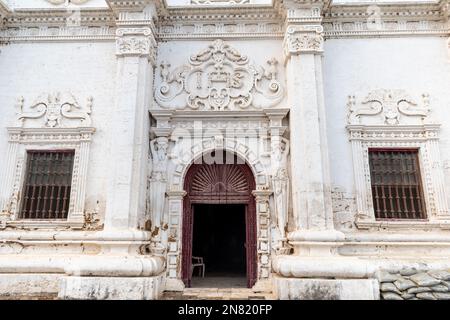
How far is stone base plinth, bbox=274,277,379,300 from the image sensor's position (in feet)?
20.2

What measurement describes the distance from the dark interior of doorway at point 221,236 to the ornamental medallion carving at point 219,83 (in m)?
5.97

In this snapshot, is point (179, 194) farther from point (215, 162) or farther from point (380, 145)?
point (380, 145)

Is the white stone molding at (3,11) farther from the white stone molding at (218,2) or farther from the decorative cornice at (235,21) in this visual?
the white stone molding at (218,2)

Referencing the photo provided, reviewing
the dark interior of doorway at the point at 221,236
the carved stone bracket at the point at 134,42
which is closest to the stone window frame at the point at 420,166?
the carved stone bracket at the point at 134,42

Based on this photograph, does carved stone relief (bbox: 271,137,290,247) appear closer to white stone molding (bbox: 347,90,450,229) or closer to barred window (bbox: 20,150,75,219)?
white stone molding (bbox: 347,90,450,229)

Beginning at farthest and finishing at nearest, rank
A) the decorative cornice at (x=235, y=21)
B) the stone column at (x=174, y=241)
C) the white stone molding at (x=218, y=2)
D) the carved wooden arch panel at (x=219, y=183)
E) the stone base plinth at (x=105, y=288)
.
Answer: the white stone molding at (x=218, y=2)
the decorative cornice at (x=235, y=21)
the carved wooden arch panel at (x=219, y=183)
the stone column at (x=174, y=241)
the stone base plinth at (x=105, y=288)

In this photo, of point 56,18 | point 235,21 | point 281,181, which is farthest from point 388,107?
point 56,18

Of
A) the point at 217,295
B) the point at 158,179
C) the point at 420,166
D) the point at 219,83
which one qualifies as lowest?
the point at 217,295

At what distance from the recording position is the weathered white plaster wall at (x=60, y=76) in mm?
8312

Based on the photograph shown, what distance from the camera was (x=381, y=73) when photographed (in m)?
8.30

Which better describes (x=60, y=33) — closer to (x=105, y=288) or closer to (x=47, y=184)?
(x=47, y=184)

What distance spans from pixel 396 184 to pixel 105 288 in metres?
6.49

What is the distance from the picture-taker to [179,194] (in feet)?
25.3

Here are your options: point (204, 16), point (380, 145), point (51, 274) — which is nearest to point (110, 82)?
point (204, 16)
